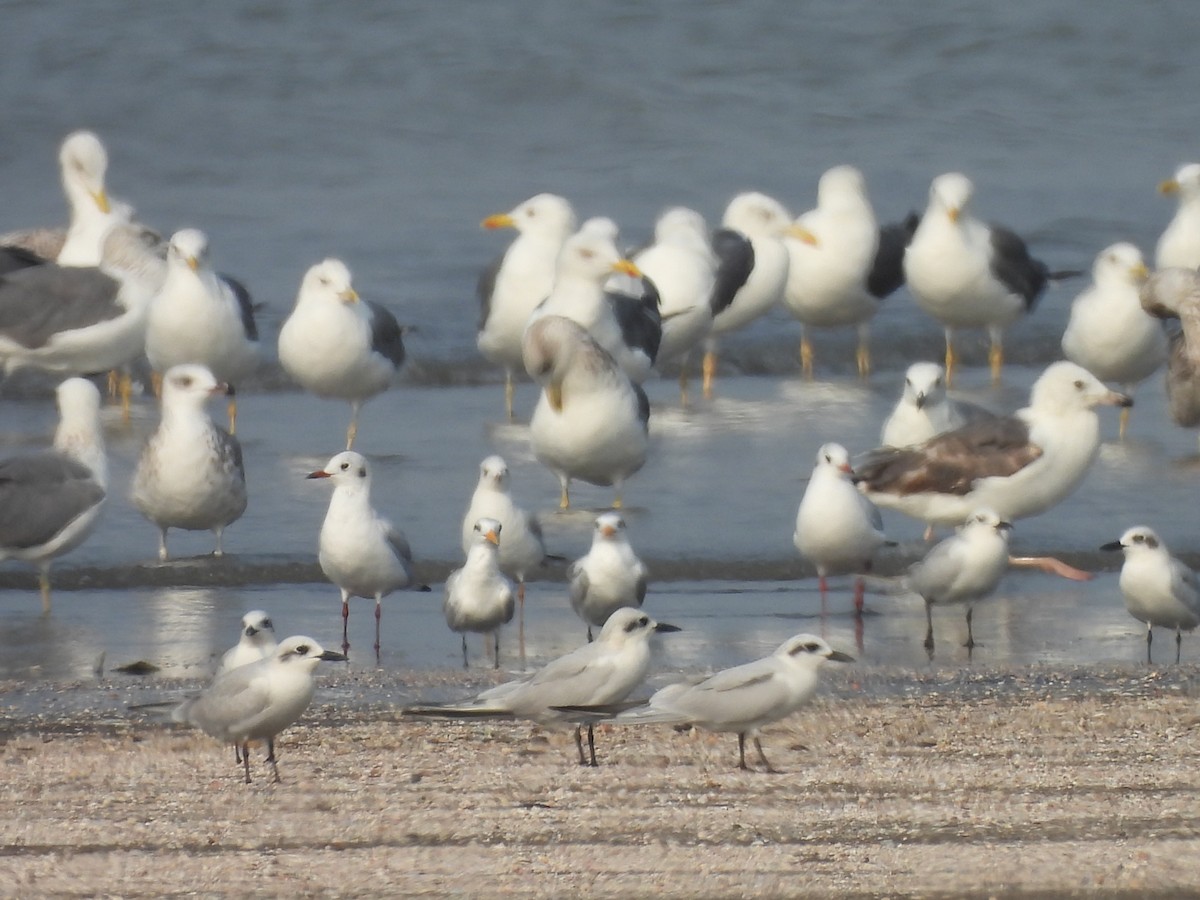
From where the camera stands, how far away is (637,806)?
5.25 m

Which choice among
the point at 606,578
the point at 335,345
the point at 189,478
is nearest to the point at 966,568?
the point at 606,578

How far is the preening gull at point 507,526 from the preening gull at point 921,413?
2308 millimetres

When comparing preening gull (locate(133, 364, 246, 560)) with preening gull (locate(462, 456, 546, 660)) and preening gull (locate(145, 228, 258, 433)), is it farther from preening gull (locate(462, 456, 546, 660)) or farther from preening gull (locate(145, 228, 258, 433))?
preening gull (locate(145, 228, 258, 433))

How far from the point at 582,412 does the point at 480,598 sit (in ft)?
8.10

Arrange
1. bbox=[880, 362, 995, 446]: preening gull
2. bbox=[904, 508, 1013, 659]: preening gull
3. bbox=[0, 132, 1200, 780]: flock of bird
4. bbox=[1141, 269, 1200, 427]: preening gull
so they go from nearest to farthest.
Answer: bbox=[0, 132, 1200, 780]: flock of bird < bbox=[904, 508, 1013, 659]: preening gull < bbox=[1141, 269, 1200, 427]: preening gull < bbox=[880, 362, 995, 446]: preening gull

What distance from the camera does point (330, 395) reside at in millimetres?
11641

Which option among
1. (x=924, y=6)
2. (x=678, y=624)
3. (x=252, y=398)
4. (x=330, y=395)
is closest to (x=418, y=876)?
(x=678, y=624)

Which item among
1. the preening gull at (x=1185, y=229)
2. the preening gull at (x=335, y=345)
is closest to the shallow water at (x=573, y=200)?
the preening gull at (x=335, y=345)

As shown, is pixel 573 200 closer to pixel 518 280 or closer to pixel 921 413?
pixel 518 280

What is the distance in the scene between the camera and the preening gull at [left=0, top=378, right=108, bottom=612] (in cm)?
820

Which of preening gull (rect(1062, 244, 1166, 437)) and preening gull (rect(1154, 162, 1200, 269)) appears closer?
preening gull (rect(1062, 244, 1166, 437))

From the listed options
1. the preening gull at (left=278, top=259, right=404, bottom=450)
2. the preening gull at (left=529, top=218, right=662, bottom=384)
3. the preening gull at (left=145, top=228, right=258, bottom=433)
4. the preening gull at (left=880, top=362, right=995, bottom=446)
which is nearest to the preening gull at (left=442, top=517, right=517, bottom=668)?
the preening gull at (left=880, top=362, right=995, bottom=446)

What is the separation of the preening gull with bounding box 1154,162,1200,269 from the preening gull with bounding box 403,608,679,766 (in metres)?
9.67

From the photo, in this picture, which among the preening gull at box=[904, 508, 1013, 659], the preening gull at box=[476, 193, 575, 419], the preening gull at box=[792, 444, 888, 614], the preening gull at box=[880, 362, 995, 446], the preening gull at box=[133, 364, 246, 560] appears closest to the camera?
the preening gull at box=[904, 508, 1013, 659]
